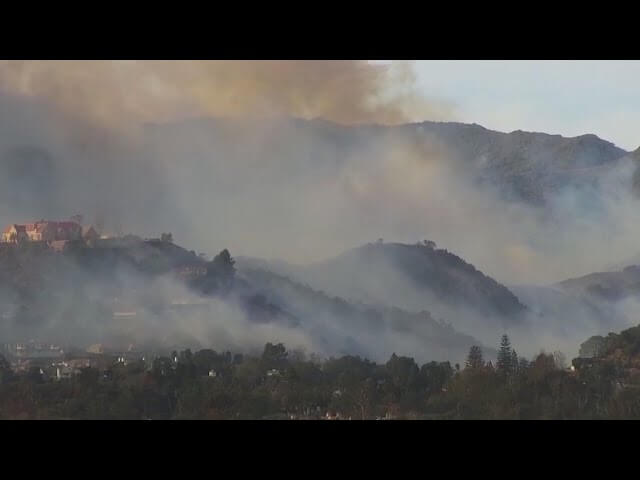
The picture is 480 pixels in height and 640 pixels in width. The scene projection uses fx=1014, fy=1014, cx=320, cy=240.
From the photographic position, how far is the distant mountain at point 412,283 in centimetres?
643

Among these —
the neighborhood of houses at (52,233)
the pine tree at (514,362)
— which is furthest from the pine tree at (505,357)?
the neighborhood of houses at (52,233)

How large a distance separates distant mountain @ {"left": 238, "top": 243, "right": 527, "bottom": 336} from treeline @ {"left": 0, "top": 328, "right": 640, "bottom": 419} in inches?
15.1

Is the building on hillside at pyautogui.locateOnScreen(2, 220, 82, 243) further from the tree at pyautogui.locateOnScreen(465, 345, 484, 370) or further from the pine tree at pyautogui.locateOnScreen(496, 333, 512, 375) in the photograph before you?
the pine tree at pyautogui.locateOnScreen(496, 333, 512, 375)

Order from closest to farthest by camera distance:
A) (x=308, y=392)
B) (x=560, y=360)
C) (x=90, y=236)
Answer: (x=308, y=392)
(x=560, y=360)
(x=90, y=236)

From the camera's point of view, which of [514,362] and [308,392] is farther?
[514,362]

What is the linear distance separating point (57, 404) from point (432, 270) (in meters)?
2.48

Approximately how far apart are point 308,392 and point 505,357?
49.5 inches

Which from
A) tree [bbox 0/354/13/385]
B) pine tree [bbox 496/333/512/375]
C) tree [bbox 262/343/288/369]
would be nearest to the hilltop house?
tree [bbox 0/354/13/385]

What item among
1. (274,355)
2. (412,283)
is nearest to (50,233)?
(274,355)

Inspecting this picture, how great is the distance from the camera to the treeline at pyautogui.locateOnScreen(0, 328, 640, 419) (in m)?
6.16

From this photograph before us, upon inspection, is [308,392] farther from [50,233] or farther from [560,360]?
[50,233]

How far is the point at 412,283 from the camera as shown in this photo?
6504mm

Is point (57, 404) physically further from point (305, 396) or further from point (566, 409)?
point (566, 409)
